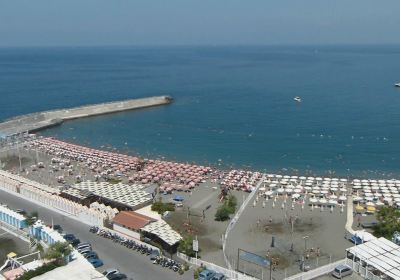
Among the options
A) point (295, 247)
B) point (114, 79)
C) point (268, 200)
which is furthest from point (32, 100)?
point (295, 247)

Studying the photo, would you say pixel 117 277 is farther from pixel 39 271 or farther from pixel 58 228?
pixel 58 228

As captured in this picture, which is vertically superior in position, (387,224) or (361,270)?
(387,224)

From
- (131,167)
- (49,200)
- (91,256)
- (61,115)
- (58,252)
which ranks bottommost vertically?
(131,167)

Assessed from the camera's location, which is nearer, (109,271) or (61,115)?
(109,271)

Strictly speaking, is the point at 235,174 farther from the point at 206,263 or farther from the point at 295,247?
the point at 206,263

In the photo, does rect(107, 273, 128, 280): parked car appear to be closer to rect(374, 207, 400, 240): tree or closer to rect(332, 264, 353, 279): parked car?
rect(332, 264, 353, 279): parked car

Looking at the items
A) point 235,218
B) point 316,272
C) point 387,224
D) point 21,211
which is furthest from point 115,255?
point 387,224

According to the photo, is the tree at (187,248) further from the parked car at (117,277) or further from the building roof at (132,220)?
the parked car at (117,277)

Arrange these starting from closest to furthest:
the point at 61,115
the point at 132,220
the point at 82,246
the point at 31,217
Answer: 1. the point at 82,246
2. the point at 132,220
3. the point at 31,217
4. the point at 61,115
